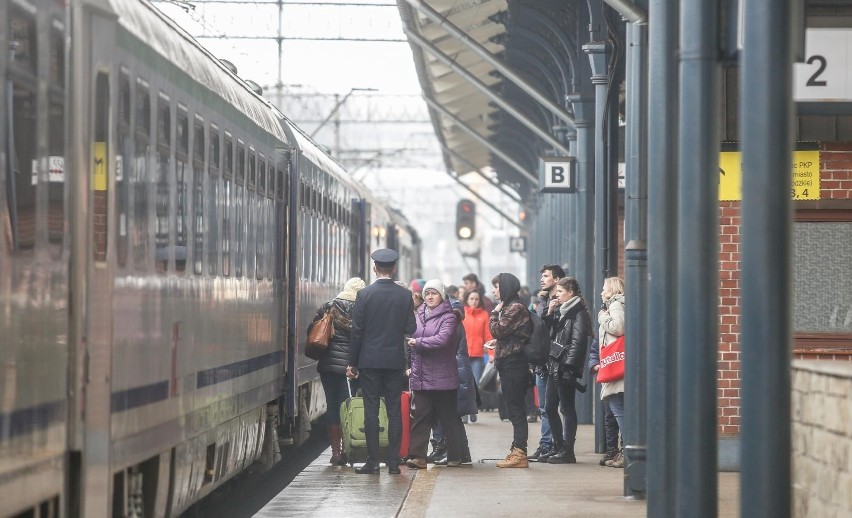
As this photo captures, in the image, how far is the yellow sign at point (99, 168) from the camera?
7523mm

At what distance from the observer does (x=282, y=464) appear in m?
17.6

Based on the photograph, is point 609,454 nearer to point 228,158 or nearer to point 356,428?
point 356,428

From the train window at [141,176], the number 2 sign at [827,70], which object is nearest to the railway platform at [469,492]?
the number 2 sign at [827,70]

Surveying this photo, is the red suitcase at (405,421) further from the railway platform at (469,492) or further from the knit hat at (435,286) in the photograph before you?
the knit hat at (435,286)

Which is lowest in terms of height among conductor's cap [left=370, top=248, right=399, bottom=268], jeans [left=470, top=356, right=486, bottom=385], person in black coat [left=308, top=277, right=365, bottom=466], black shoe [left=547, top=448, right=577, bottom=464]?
black shoe [left=547, top=448, right=577, bottom=464]

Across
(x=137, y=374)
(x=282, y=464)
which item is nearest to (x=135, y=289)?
(x=137, y=374)

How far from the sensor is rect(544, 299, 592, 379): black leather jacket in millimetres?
15594

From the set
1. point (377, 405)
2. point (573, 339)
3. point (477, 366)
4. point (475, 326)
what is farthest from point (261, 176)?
point (477, 366)

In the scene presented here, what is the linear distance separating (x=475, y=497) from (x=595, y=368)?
338 centimetres

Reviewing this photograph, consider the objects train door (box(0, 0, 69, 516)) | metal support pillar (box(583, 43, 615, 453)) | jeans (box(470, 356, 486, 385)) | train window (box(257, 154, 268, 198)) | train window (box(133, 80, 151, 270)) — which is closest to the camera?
train door (box(0, 0, 69, 516))

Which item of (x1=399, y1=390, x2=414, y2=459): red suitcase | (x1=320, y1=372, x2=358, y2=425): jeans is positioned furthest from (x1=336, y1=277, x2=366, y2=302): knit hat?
(x1=399, y1=390, x2=414, y2=459): red suitcase

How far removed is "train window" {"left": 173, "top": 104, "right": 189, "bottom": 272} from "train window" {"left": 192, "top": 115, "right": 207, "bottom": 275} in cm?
24

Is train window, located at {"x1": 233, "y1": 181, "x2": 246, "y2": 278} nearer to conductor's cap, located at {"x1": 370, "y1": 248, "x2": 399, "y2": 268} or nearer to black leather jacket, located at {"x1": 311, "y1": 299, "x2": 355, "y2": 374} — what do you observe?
conductor's cap, located at {"x1": 370, "y1": 248, "x2": 399, "y2": 268}

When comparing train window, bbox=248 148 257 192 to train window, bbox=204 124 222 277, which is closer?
train window, bbox=204 124 222 277
